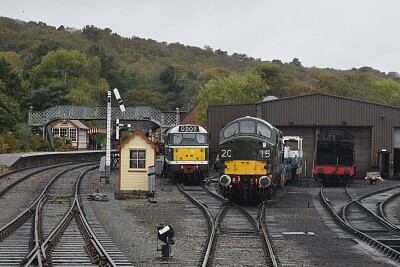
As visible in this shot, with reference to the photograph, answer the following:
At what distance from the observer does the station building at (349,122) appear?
46.4m

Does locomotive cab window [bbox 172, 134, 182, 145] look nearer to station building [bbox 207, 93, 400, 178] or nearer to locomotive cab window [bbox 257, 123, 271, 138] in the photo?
locomotive cab window [bbox 257, 123, 271, 138]

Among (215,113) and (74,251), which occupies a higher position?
(215,113)

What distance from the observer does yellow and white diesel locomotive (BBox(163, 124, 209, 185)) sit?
34688 mm

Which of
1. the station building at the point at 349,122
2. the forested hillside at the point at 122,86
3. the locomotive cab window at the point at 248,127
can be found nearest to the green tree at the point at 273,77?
the forested hillside at the point at 122,86

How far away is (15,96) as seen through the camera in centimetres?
7838

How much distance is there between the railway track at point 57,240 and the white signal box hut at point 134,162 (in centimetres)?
571

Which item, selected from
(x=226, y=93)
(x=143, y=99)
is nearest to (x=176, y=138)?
(x=226, y=93)

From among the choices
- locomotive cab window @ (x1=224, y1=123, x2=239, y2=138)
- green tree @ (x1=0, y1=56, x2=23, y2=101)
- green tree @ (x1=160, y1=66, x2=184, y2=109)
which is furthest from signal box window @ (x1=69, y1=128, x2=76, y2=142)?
locomotive cab window @ (x1=224, y1=123, x2=239, y2=138)

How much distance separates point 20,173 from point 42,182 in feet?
18.8

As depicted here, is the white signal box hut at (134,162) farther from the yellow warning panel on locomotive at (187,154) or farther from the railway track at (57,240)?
the yellow warning panel on locomotive at (187,154)

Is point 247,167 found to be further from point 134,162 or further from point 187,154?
point 187,154

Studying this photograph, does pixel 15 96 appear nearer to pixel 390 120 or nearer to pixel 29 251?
pixel 390 120

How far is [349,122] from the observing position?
1834 inches

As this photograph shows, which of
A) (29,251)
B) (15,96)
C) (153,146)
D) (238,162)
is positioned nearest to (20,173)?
(153,146)
